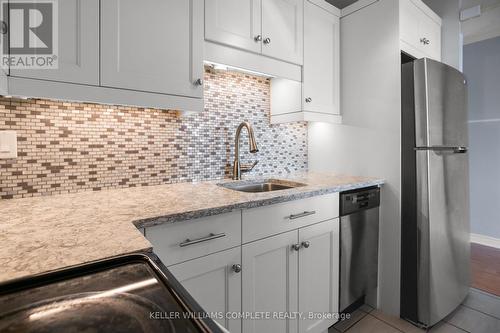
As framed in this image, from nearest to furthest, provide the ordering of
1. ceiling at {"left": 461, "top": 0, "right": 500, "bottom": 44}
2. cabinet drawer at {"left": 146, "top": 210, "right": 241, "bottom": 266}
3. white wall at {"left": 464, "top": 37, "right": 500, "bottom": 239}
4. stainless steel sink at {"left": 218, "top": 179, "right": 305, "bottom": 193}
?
cabinet drawer at {"left": 146, "top": 210, "right": 241, "bottom": 266}
stainless steel sink at {"left": 218, "top": 179, "right": 305, "bottom": 193}
ceiling at {"left": 461, "top": 0, "right": 500, "bottom": 44}
white wall at {"left": 464, "top": 37, "right": 500, "bottom": 239}

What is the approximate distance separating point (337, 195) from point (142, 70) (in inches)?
48.7

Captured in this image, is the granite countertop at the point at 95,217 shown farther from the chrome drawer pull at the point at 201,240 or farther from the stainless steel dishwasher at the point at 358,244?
Result: the stainless steel dishwasher at the point at 358,244

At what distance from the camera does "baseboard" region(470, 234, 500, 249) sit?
9.45 feet

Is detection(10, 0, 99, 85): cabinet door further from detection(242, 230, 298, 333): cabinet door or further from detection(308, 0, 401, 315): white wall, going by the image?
detection(308, 0, 401, 315): white wall

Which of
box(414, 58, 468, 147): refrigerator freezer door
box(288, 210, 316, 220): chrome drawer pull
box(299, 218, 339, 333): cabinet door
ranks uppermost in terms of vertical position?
box(414, 58, 468, 147): refrigerator freezer door

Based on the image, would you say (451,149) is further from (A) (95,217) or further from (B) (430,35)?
(A) (95,217)

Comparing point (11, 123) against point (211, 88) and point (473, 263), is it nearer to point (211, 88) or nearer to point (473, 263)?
point (211, 88)

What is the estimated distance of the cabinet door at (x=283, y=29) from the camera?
63.6 inches

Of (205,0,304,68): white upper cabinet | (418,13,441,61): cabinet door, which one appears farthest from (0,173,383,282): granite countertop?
(418,13,441,61): cabinet door

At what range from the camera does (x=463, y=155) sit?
1.91 metres

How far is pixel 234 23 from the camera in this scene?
1478mm

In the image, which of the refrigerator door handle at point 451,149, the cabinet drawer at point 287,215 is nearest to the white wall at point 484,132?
the refrigerator door handle at point 451,149

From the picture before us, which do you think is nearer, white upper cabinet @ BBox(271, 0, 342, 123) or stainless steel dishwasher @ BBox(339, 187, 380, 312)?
stainless steel dishwasher @ BBox(339, 187, 380, 312)

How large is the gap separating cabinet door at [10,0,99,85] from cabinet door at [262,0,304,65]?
92 centimetres
